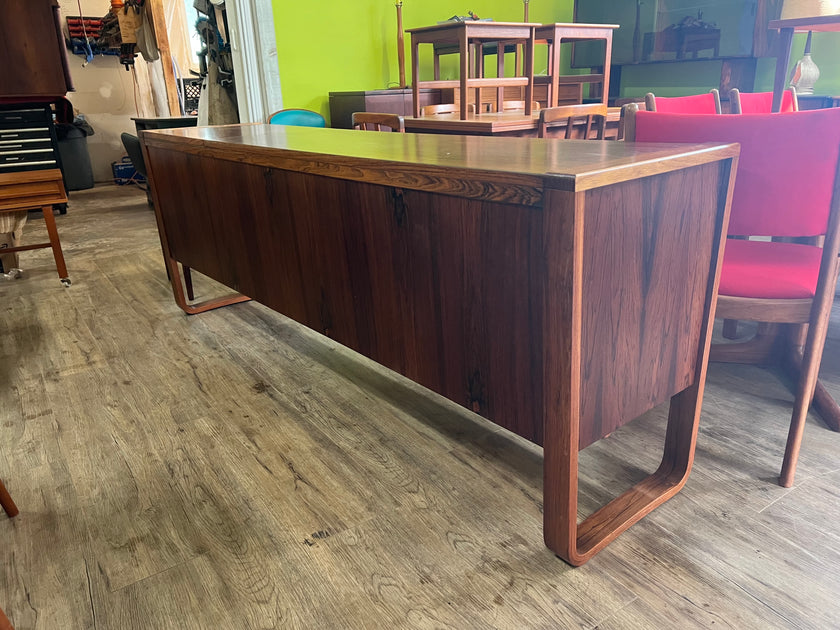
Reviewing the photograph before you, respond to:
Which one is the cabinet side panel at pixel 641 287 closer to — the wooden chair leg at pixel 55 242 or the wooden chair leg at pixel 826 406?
the wooden chair leg at pixel 826 406

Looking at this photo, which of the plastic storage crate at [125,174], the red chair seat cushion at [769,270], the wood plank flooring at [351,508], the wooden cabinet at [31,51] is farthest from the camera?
the plastic storage crate at [125,174]

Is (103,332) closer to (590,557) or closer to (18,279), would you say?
(18,279)

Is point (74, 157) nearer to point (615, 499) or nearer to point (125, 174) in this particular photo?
point (125, 174)

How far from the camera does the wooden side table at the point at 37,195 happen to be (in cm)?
298

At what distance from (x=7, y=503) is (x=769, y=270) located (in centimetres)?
191

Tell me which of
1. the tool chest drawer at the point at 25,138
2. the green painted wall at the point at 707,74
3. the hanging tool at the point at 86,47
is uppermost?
the hanging tool at the point at 86,47

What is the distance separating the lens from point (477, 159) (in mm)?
1220

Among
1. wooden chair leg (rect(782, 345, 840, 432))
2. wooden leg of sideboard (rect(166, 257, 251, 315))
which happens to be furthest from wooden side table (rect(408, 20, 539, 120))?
wooden chair leg (rect(782, 345, 840, 432))

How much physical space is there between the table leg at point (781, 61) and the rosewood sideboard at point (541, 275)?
1250 mm

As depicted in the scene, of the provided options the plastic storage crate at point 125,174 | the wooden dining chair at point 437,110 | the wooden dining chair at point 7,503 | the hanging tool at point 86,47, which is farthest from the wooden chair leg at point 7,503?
A: the hanging tool at point 86,47

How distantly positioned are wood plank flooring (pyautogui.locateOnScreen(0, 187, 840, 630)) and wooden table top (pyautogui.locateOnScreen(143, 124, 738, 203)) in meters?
0.73

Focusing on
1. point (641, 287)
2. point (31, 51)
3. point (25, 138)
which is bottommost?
point (641, 287)

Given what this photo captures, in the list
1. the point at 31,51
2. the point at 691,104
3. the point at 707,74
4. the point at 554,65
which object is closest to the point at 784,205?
the point at 691,104

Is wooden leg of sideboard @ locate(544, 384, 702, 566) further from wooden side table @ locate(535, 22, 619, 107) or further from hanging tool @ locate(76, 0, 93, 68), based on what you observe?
hanging tool @ locate(76, 0, 93, 68)
